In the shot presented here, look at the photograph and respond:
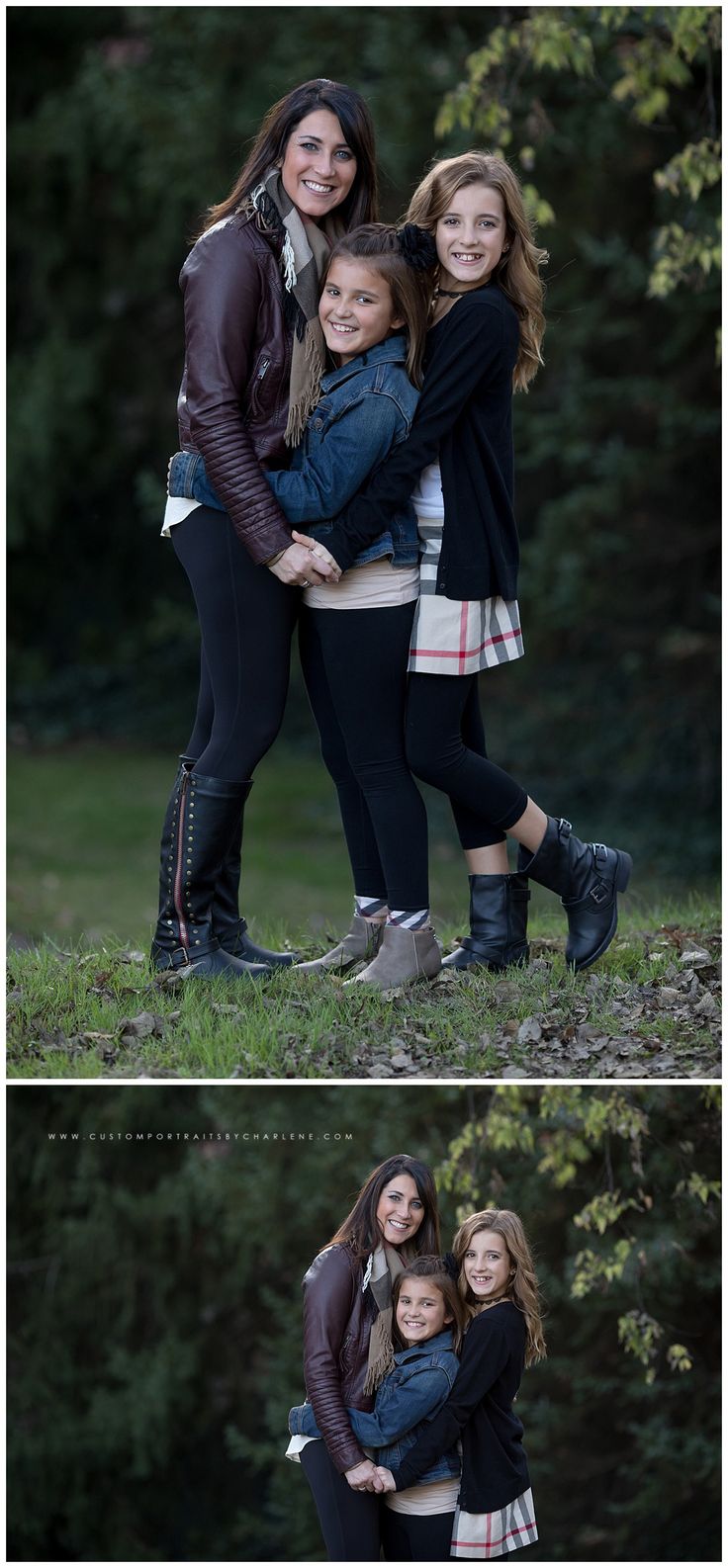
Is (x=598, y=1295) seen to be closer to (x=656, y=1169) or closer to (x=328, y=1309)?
(x=656, y=1169)

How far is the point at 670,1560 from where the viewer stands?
24.4 feet

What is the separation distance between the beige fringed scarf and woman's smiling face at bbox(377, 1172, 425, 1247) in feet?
0.16

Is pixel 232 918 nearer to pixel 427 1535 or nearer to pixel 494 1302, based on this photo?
pixel 494 1302

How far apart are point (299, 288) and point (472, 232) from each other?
0.46 m

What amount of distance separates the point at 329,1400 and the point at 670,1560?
4112mm

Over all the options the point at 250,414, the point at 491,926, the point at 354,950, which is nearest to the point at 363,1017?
the point at 354,950

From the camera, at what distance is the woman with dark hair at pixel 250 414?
3984 mm

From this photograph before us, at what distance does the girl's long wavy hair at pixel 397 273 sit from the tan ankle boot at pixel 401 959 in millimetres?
1442

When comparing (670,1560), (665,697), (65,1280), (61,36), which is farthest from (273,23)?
(670,1560)

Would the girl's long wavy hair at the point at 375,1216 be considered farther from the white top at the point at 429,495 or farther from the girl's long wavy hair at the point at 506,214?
the girl's long wavy hair at the point at 506,214

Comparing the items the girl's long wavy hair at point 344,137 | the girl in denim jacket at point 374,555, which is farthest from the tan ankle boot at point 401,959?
the girl's long wavy hair at point 344,137

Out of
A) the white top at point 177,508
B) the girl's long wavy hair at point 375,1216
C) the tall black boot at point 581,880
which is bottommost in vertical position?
the girl's long wavy hair at point 375,1216

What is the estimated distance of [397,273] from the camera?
3984 millimetres

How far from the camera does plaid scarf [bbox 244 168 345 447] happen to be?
13.3 feet
